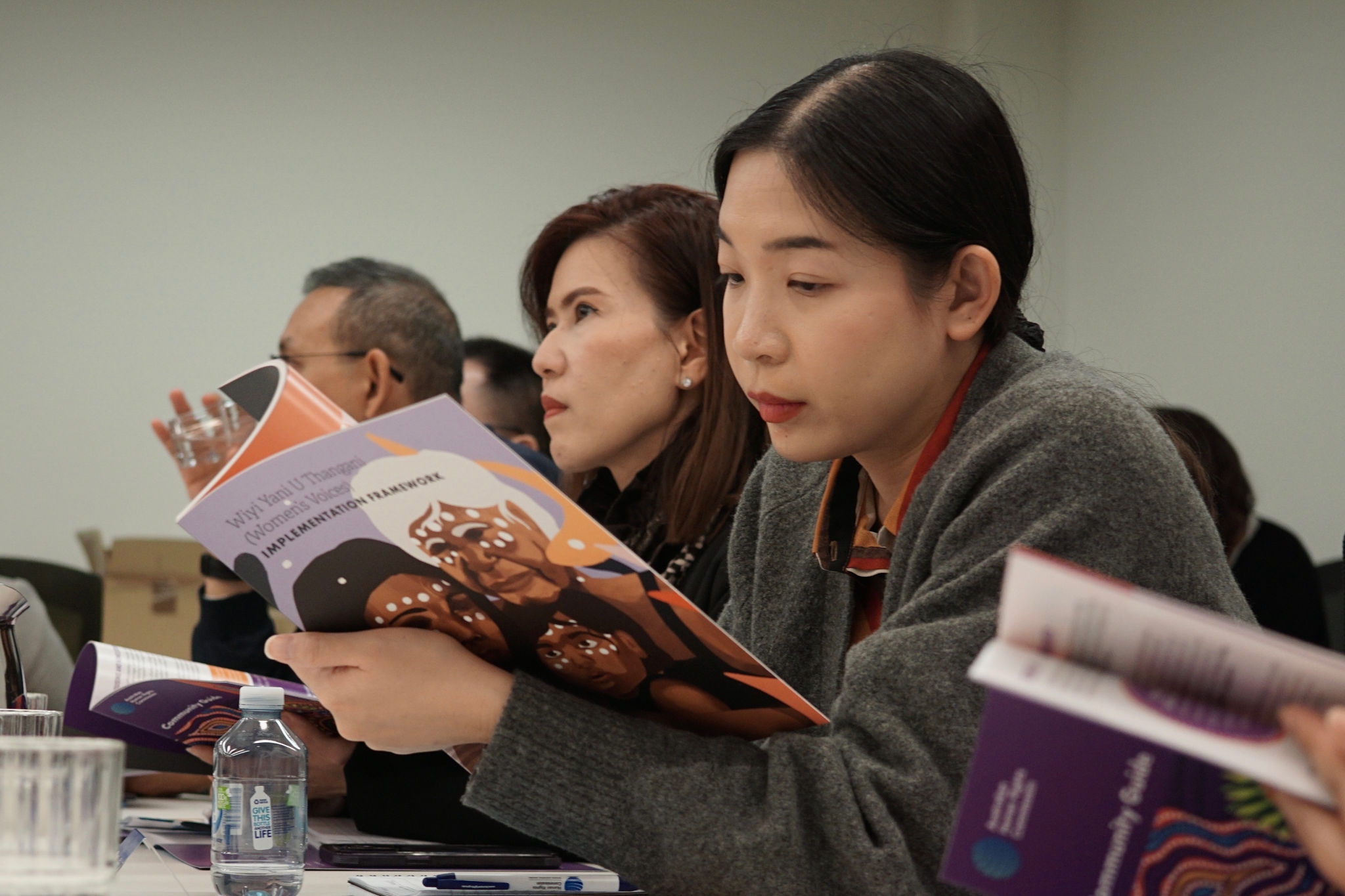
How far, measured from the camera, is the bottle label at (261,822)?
1.02 m

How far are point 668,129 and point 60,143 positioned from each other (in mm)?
1810

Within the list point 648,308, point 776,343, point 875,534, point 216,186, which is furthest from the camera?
point 216,186

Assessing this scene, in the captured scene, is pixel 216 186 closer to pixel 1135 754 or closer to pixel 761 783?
pixel 761 783

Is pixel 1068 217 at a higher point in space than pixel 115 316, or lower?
higher

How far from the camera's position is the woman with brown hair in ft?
5.57

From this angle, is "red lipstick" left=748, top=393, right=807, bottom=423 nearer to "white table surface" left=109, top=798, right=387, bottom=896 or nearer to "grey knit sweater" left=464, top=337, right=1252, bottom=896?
"grey knit sweater" left=464, top=337, right=1252, bottom=896


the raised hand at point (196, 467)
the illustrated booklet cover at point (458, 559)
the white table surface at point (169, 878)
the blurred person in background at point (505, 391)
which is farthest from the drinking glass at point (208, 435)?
the illustrated booklet cover at point (458, 559)

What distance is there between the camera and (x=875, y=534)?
3.65 feet

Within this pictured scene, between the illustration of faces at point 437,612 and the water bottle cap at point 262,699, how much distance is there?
0.22 metres

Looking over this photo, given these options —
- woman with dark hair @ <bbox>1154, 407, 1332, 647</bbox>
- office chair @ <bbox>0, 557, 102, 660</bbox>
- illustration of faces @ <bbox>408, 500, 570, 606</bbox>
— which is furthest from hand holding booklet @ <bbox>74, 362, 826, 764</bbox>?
office chair @ <bbox>0, 557, 102, 660</bbox>

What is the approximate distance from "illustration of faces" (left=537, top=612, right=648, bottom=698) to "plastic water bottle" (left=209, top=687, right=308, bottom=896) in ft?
0.92

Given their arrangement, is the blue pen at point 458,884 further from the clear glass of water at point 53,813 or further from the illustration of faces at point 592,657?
the clear glass of water at point 53,813

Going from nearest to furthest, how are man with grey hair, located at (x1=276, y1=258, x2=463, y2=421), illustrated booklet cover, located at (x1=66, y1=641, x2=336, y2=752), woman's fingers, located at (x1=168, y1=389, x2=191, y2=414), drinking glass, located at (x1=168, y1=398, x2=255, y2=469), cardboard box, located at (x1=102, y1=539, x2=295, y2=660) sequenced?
illustrated booklet cover, located at (x1=66, y1=641, x2=336, y2=752)
drinking glass, located at (x1=168, y1=398, x2=255, y2=469)
woman's fingers, located at (x1=168, y1=389, x2=191, y2=414)
man with grey hair, located at (x1=276, y1=258, x2=463, y2=421)
cardboard box, located at (x1=102, y1=539, x2=295, y2=660)

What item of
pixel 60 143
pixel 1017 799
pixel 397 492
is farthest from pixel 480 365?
pixel 1017 799
